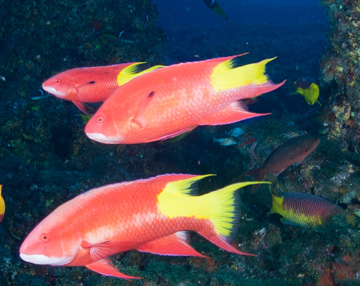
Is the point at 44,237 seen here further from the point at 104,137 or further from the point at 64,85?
the point at 64,85

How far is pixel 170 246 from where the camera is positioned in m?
2.08

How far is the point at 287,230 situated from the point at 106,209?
11.9ft

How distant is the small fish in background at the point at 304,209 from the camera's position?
3.96m

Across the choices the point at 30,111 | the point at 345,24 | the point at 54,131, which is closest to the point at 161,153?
the point at 54,131

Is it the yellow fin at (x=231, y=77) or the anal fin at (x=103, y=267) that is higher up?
the yellow fin at (x=231, y=77)

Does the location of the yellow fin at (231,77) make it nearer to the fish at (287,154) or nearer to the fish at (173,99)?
the fish at (173,99)

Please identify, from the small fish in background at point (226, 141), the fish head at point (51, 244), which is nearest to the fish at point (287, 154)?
the small fish in background at point (226, 141)

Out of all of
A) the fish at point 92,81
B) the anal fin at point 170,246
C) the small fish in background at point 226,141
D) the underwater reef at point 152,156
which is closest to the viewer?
the anal fin at point 170,246

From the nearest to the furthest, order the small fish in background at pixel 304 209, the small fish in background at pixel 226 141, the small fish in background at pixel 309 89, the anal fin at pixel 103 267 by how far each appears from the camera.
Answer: the anal fin at pixel 103 267 < the small fish in background at pixel 304 209 < the small fish in background at pixel 309 89 < the small fish in background at pixel 226 141

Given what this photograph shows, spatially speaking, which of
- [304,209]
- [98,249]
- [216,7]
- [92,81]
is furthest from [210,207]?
[216,7]

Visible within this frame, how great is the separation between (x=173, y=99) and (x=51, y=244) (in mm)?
1251

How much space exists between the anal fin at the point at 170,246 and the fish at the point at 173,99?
30.1 inches

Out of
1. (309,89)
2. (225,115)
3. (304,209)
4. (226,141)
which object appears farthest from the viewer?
(226,141)

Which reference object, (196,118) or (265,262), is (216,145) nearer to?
(265,262)
